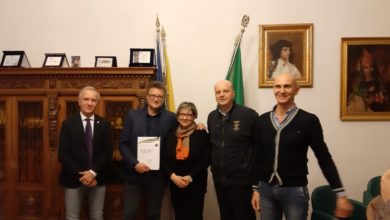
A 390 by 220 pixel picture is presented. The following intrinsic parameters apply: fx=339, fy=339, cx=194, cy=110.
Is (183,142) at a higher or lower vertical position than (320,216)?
higher

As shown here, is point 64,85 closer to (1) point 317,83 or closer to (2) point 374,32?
(1) point 317,83

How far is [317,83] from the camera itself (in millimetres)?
3588

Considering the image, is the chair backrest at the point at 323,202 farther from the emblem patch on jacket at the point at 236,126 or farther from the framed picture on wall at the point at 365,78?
the framed picture on wall at the point at 365,78

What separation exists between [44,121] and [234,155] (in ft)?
6.03

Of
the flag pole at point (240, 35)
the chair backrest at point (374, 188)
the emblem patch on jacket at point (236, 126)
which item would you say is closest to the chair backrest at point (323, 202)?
the chair backrest at point (374, 188)

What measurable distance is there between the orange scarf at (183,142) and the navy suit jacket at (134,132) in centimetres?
12

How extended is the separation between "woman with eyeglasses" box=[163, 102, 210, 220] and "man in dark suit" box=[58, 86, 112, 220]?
1.77ft

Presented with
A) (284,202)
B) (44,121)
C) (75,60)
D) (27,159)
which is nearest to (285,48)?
(284,202)

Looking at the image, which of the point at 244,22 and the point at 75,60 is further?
the point at 75,60

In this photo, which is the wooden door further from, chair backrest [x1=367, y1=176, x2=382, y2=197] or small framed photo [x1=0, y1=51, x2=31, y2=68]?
chair backrest [x1=367, y1=176, x2=382, y2=197]

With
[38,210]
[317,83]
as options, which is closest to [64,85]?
[38,210]

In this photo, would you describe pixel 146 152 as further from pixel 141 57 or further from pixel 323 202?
pixel 323 202

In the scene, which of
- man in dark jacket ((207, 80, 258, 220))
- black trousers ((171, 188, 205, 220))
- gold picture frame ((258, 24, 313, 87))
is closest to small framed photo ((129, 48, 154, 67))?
man in dark jacket ((207, 80, 258, 220))

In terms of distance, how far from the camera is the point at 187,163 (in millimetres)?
2689
